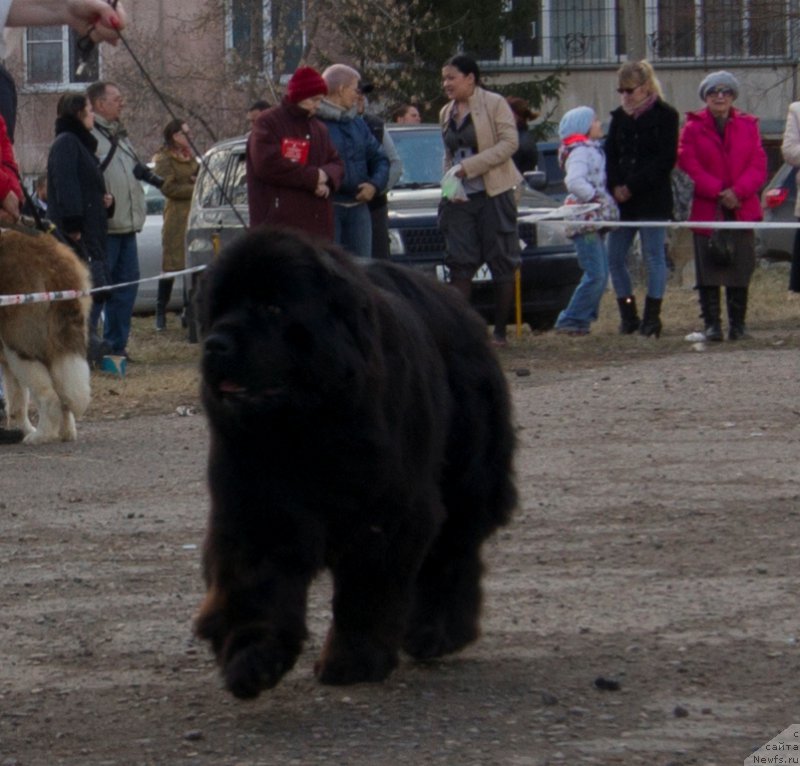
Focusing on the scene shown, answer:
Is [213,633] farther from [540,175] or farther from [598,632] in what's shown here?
[540,175]

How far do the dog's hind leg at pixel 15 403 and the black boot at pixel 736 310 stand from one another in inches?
229

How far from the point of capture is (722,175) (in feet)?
44.0

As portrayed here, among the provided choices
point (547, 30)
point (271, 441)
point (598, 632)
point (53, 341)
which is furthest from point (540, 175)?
point (547, 30)

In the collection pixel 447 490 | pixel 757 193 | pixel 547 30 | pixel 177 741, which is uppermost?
pixel 547 30

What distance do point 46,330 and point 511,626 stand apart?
5044mm

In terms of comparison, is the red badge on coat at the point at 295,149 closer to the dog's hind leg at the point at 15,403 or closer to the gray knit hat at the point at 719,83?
the dog's hind leg at the point at 15,403

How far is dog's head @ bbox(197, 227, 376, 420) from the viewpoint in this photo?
164 inches

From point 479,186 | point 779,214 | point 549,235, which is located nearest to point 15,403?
point 479,186

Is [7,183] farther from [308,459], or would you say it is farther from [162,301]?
[162,301]

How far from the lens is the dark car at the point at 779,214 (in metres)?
18.9

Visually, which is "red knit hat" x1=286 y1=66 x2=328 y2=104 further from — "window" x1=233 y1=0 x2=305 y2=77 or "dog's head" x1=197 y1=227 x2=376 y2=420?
"window" x1=233 y1=0 x2=305 y2=77

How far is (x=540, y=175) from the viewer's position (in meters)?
15.9

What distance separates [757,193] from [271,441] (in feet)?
32.4

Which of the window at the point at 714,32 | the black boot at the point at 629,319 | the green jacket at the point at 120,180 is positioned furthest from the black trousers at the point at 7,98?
the window at the point at 714,32
